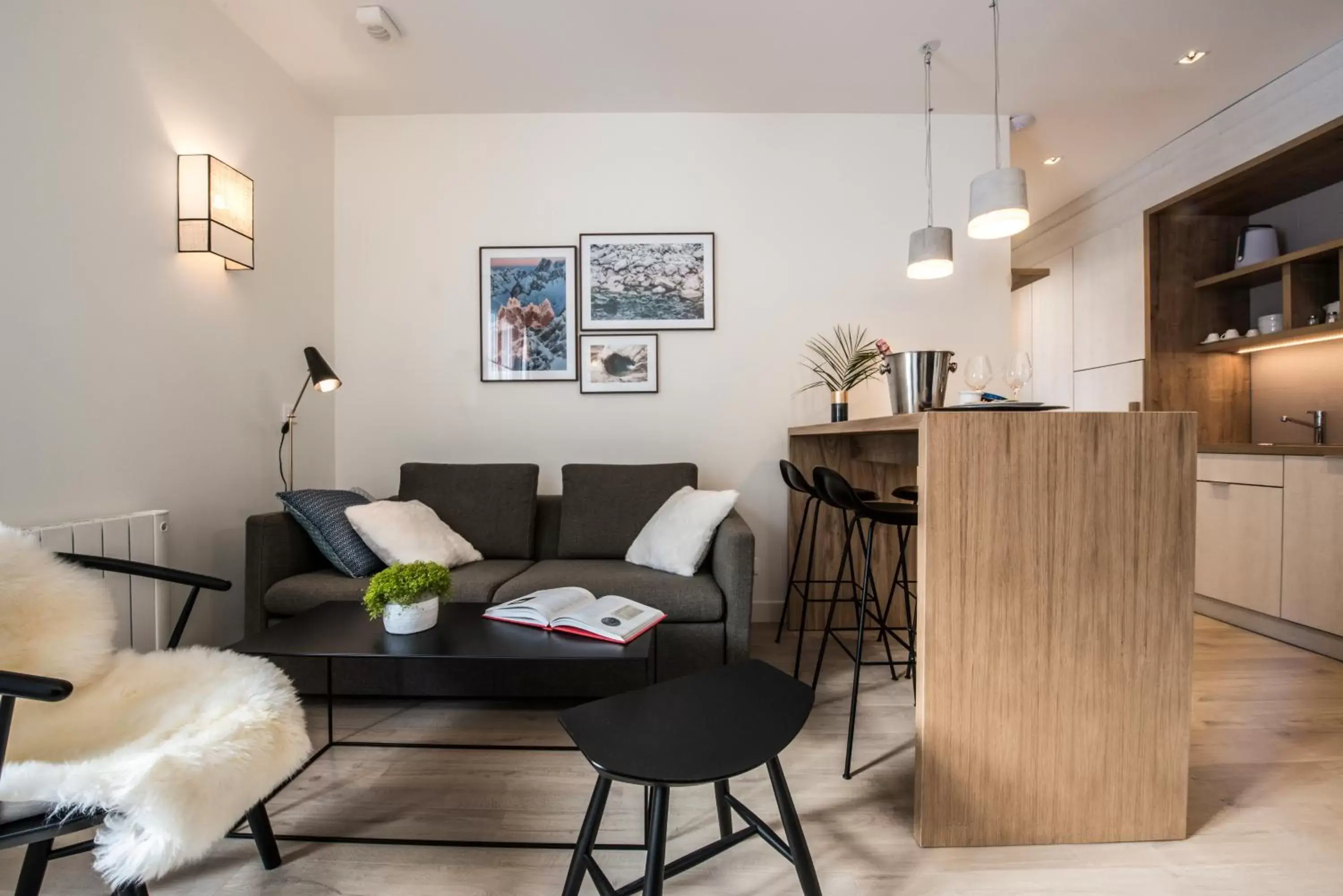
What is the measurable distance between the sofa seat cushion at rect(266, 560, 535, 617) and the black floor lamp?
0.72 meters

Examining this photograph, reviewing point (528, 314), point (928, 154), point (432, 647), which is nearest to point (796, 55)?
point (928, 154)

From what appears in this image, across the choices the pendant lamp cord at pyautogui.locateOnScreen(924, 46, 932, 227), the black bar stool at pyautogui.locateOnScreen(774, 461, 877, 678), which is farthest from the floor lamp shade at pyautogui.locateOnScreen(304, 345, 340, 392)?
the pendant lamp cord at pyautogui.locateOnScreen(924, 46, 932, 227)

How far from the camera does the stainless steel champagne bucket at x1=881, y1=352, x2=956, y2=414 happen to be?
7.21 feet

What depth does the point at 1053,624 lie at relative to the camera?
4.48ft

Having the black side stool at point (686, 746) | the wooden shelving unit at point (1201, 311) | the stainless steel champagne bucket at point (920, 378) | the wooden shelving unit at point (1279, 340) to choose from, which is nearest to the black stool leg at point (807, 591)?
the stainless steel champagne bucket at point (920, 378)

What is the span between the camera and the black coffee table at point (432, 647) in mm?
1400

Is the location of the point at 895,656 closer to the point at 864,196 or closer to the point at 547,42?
the point at 864,196

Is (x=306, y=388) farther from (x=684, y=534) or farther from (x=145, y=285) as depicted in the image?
(x=684, y=534)

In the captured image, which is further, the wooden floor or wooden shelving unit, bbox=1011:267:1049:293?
wooden shelving unit, bbox=1011:267:1049:293

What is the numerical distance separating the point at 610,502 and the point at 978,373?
1662 mm

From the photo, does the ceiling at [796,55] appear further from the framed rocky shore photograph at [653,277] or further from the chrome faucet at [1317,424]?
the chrome faucet at [1317,424]

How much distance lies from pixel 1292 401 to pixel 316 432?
532 cm

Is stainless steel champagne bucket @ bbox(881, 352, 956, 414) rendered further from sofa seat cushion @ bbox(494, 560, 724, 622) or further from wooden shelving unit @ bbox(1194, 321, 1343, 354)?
wooden shelving unit @ bbox(1194, 321, 1343, 354)

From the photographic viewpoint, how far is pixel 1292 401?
3.17 metres
